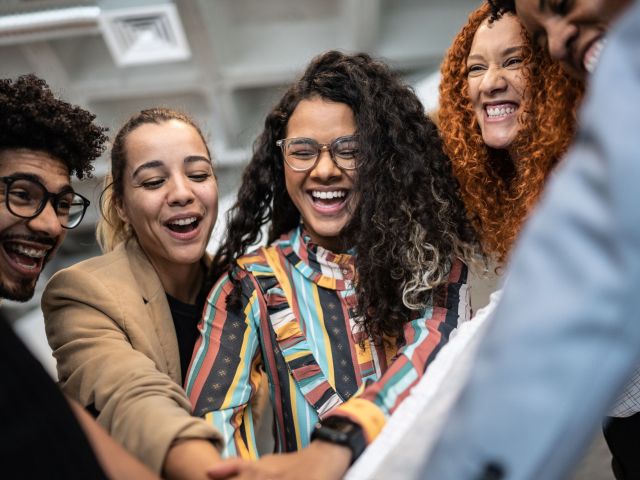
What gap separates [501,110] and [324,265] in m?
0.65

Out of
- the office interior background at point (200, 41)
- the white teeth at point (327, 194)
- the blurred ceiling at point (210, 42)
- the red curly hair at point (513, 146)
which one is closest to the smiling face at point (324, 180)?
the white teeth at point (327, 194)

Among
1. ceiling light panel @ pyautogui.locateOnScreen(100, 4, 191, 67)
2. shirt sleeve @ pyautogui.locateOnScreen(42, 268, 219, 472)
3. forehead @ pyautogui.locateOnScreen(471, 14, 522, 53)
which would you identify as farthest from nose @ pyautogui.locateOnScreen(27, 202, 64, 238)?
ceiling light panel @ pyautogui.locateOnScreen(100, 4, 191, 67)

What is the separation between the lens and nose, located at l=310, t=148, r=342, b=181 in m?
1.69

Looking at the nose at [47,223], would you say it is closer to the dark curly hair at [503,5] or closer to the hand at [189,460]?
the hand at [189,460]

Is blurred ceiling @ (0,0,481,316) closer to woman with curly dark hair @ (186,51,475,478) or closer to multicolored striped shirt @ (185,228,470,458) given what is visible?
woman with curly dark hair @ (186,51,475,478)

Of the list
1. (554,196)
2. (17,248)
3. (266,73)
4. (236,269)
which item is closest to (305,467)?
(554,196)

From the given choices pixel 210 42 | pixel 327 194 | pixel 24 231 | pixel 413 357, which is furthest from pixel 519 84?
pixel 210 42

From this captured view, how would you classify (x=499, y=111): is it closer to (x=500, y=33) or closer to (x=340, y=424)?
(x=500, y=33)

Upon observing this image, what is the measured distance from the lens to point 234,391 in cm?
148

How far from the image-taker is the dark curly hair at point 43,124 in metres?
1.54

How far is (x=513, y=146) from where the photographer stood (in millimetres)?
1785

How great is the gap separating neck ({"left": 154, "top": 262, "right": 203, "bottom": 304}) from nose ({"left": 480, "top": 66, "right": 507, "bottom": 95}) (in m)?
0.99

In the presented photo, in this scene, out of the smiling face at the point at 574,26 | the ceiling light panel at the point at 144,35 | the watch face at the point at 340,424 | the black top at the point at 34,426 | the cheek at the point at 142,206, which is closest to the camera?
the black top at the point at 34,426

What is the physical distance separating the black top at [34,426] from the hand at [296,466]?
34 centimetres
